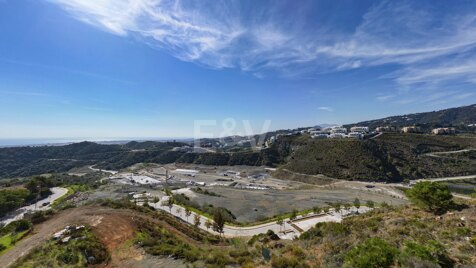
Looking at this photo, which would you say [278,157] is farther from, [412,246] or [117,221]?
[412,246]

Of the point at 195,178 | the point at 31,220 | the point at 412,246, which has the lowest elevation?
the point at 195,178

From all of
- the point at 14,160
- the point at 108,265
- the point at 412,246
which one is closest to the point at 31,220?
the point at 108,265

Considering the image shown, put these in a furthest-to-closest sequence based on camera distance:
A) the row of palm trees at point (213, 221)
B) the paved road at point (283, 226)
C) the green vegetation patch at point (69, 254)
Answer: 1. the paved road at point (283, 226)
2. the row of palm trees at point (213, 221)
3. the green vegetation patch at point (69, 254)

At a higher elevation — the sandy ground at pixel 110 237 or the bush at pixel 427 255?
the bush at pixel 427 255

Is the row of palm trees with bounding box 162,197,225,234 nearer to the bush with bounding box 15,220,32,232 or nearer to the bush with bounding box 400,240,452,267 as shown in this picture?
the bush with bounding box 15,220,32,232

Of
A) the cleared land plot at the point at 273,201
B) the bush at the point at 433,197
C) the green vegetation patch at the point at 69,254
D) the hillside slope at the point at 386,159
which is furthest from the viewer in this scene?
the hillside slope at the point at 386,159

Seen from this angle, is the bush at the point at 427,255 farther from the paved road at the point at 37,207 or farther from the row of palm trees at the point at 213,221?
the paved road at the point at 37,207

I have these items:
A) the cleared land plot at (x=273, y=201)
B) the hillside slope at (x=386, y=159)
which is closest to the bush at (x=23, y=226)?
the cleared land plot at (x=273, y=201)

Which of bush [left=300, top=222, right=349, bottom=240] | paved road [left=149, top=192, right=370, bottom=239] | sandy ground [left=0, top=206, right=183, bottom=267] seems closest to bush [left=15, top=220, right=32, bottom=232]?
sandy ground [left=0, top=206, right=183, bottom=267]
